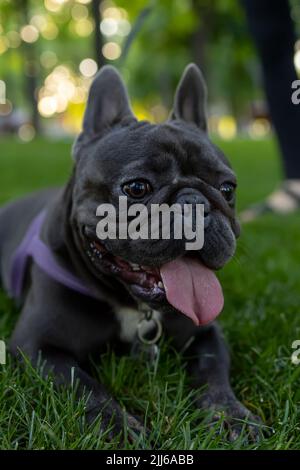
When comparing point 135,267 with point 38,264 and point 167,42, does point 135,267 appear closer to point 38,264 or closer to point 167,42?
point 38,264

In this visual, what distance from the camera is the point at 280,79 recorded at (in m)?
5.85

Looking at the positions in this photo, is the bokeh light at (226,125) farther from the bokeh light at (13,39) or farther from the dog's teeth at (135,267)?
the dog's teeth at (135,267)

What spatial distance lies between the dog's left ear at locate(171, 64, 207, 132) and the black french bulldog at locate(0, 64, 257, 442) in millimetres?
165

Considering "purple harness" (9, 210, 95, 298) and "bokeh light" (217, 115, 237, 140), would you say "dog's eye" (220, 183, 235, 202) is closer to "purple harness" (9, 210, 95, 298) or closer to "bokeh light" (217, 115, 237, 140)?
"purple harness" (9, 210, 95, 298)

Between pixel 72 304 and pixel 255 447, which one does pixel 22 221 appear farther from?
pixel 255 447

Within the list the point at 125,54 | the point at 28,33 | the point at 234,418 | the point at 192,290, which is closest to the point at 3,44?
the point at 28,33

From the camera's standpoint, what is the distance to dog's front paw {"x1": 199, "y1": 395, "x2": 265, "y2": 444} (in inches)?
78.3

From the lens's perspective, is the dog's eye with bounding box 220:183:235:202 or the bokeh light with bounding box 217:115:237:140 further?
the bokeh light with bounding box 217:115:237:140

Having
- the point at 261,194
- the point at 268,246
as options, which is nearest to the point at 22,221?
the point at 268,246

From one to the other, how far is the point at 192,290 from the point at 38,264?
824mm

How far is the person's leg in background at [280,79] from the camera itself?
18.1 ft

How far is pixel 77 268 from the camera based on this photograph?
2545mm

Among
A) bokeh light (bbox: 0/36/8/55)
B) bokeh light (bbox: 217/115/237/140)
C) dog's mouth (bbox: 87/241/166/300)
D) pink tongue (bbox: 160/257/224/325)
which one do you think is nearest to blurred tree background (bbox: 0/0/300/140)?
bokeh light (bbox: 0/36/8/55)

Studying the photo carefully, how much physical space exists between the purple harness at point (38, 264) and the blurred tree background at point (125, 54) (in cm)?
113
